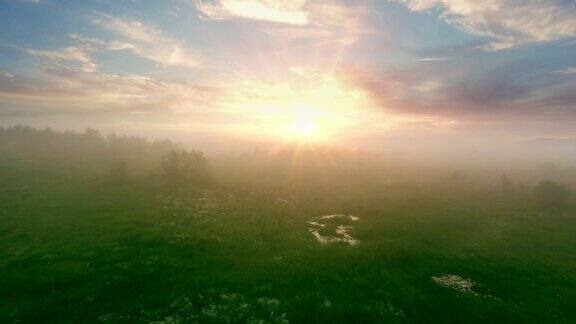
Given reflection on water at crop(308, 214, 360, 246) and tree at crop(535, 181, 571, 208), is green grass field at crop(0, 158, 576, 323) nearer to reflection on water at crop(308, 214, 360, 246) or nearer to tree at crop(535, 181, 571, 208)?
reflection on water at crop(308, 214, 360, 246)

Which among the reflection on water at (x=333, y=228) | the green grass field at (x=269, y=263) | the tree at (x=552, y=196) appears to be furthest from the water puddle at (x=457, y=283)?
the tree at (x=552, y=196)

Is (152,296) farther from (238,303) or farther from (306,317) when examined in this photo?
(306,317)

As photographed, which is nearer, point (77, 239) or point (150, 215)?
point (77, 239)

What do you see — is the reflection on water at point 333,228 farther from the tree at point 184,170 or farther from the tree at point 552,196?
the tree at point 552,196

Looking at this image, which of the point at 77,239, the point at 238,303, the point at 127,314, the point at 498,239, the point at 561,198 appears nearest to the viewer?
the point at 127,314

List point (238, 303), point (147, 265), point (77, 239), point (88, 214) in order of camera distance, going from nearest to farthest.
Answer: point (238, 303)
point (147, 265)
point (77, 239)
point (88, 214)

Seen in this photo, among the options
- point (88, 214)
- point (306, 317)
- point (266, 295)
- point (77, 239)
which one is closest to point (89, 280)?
point (77, 239)

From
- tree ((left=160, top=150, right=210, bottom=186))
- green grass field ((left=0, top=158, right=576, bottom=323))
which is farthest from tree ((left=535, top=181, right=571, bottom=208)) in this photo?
tree ((left=160, top=150, right=210, bottom=186))
